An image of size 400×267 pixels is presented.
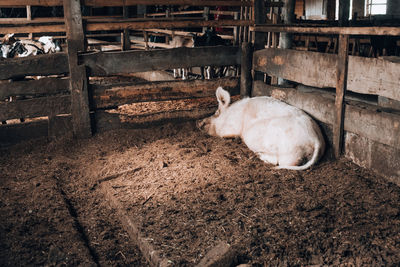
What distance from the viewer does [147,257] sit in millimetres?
2623

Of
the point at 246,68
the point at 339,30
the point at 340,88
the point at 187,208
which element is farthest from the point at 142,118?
the point at 339,30

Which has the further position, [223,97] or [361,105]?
[223,97]

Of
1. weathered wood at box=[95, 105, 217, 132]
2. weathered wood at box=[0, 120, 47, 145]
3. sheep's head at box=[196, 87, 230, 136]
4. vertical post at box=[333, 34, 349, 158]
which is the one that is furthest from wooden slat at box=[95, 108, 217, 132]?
vertical post at box=[333, 34, 349, 158]

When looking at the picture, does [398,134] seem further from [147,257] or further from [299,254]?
[147,257]

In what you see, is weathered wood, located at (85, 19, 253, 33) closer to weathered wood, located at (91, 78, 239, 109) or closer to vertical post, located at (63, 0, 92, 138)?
vertical post, located at (63, 0, 92, 138)

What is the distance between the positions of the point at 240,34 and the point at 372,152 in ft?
18.4

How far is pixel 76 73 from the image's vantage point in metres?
4.77

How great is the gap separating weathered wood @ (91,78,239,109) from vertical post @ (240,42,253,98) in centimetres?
14

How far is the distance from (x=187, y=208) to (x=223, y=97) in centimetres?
224

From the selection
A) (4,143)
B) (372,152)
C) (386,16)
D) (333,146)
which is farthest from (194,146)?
(386,16)

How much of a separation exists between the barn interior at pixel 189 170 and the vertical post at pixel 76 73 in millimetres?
13

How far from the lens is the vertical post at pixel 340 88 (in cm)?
380

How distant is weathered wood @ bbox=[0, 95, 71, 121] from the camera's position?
462cm

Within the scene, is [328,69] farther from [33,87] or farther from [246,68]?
Result: [33,87]
